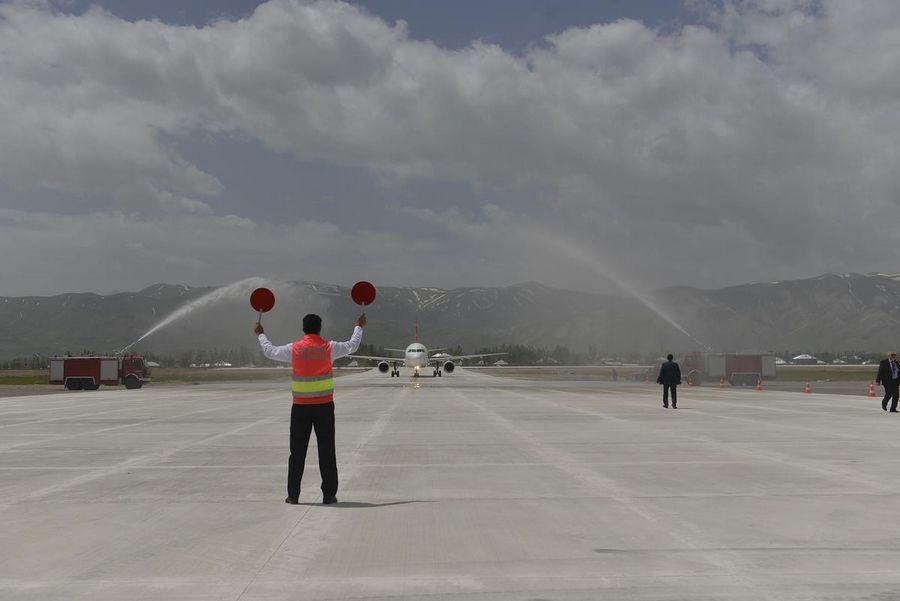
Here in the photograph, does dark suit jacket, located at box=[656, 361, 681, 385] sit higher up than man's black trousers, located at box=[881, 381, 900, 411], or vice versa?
dark suit jacket, located at box=[656, 361, 681, 385]

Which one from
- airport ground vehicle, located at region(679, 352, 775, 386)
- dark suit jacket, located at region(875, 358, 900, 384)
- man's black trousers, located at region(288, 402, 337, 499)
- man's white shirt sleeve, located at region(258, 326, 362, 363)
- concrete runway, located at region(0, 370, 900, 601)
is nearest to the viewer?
concrete runway, located at region(0, 370, 900, 601)

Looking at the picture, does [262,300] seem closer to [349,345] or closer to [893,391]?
[349,345]

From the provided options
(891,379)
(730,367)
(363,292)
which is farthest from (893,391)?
(730,367)

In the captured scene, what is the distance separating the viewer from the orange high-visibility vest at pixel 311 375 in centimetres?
942

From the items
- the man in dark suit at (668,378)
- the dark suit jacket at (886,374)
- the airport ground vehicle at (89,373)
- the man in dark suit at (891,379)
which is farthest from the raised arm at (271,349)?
the airport ground vehicle at (89,373)

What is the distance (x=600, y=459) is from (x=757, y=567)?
6879 millimetres

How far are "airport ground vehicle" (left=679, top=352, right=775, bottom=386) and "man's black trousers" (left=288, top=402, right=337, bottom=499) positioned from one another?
51676 mm

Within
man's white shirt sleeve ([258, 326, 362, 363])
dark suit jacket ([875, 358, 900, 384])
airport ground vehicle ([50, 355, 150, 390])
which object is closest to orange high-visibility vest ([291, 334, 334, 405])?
man's white shirt sleeve ([258, 326, 362, 363])

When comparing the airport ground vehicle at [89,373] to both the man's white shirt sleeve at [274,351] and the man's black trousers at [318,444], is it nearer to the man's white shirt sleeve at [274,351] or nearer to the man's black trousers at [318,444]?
the man's white shirt sleeve at [274,351]

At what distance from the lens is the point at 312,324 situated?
9719 millimetres

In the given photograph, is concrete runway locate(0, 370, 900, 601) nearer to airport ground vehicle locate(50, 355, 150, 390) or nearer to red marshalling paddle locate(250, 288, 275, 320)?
red marshalling paddle locate(250, 288, 275, 320)

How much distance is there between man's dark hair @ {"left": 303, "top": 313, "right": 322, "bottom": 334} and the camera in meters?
9.62

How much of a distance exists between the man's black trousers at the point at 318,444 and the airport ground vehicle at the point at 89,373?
50.5m

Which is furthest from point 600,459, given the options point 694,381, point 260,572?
point 694,381
